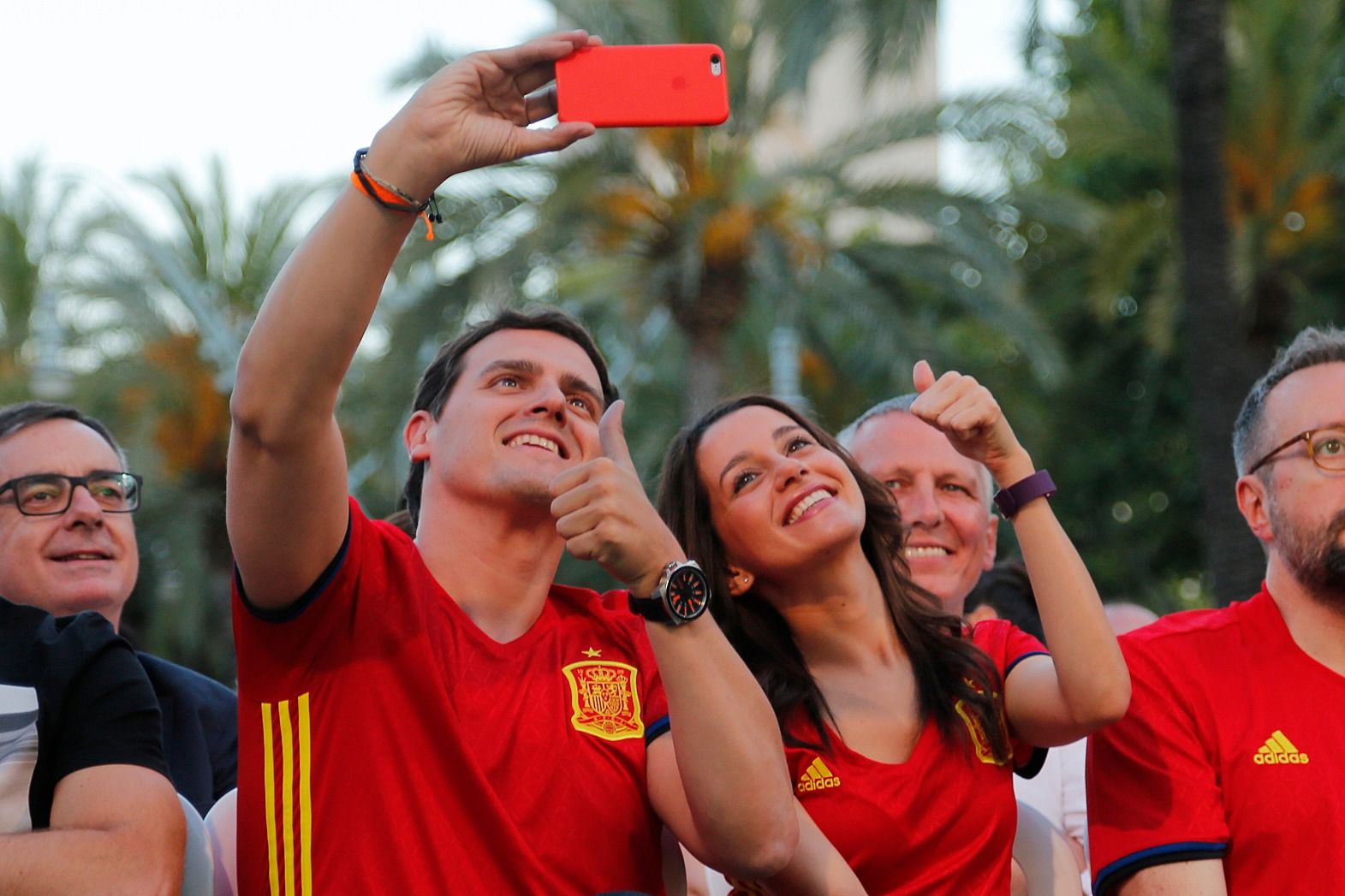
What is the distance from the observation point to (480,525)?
349 cm

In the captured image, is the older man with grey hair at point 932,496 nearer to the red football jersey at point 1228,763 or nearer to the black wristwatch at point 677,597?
the red football jersey at point 1228,763

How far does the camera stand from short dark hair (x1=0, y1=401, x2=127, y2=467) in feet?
15.1

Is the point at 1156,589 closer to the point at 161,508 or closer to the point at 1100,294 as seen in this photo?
the point at 1100,294

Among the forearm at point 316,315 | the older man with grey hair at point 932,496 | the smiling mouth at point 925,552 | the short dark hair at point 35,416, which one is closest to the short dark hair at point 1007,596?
the older man with grey hair at point 932,496

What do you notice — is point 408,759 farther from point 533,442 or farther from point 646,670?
point 533,442

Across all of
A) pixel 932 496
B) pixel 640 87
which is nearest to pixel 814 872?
pixel 640 87

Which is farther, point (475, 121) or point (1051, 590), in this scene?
point (1051, 590)

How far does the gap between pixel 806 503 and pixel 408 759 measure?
1239 millimetres

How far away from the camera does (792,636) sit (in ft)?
13.0

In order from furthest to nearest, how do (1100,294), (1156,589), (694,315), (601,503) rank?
(1156,589)
(1100,294)
(694,315)
(601,503)

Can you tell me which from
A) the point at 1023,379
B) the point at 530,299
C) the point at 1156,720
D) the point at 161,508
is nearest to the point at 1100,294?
the point at 1023,379

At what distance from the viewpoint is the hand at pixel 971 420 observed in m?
3.45

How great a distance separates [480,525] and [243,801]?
0.79m

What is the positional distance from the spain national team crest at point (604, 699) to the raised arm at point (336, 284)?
799 millimetres
